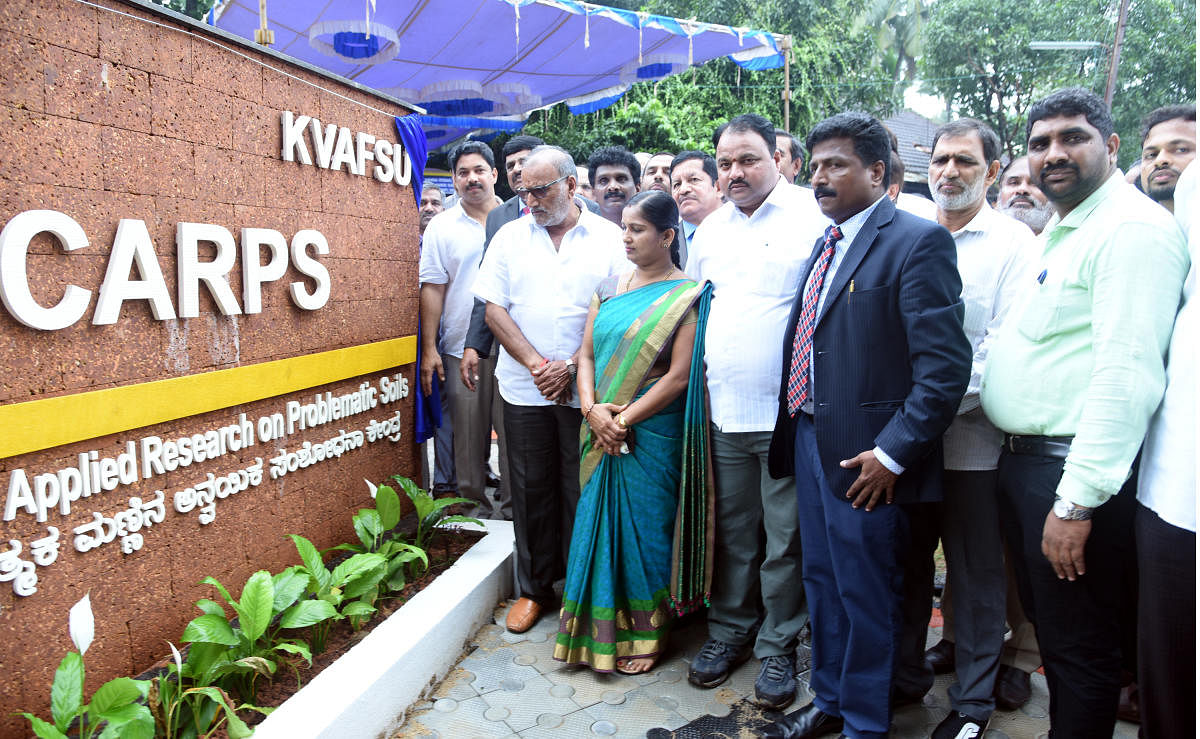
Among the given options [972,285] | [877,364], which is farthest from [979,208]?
[877,364]

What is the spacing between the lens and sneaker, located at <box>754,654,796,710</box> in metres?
2.86

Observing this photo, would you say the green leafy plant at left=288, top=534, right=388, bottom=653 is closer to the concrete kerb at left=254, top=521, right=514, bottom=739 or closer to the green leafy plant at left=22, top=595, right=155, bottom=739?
the concrete kerb at left=254, top=521, right=514, bottom=739

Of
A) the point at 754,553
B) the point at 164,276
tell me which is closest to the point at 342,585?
the point at 164,276

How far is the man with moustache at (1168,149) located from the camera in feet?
10.2

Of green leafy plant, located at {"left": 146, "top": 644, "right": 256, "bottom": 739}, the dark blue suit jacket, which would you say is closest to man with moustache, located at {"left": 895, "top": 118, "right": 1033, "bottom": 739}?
the dark blue suit jacket

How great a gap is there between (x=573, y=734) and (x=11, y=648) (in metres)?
1.61

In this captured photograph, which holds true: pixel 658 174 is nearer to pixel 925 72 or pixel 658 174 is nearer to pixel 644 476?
pixel 644 476

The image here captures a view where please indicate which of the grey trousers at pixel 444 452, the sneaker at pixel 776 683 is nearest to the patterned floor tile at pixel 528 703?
the sneaker at pixel 776 683

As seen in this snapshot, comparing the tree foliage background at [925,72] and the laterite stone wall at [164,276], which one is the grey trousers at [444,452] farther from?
the tree foliage background at [925,72]

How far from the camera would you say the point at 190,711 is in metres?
2.28

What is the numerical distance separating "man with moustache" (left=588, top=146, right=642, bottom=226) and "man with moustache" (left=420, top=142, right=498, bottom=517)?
1.99 ft

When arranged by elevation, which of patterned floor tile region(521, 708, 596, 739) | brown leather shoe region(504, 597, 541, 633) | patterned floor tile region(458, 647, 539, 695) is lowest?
patterned floor tile region(458, 647, 539, 695)

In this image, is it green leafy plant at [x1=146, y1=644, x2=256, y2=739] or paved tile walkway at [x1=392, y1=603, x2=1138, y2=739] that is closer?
green leafy plant at [x1=146, y1=644, x2=256, y2=739]

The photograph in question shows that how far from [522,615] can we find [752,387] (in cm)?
140
